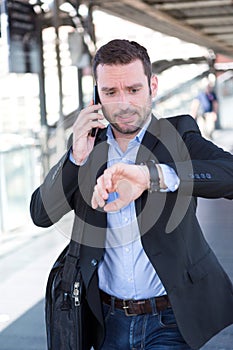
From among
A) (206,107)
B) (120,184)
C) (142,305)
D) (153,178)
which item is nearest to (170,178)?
(153,178)

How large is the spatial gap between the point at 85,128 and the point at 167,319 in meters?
0.62

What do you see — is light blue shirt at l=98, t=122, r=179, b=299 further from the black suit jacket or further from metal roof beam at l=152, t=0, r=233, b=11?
metal roof beam at l=152, t=0, r=233, b=11

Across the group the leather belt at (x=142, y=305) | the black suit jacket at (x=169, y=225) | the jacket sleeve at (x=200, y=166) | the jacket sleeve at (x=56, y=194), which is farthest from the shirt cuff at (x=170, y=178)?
the leather belt at (x=142, y=305)

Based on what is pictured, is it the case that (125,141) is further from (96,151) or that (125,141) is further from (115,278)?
(115,278)

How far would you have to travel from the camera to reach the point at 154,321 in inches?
85.3

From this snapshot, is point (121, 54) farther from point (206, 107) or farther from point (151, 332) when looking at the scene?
point (206, 107)

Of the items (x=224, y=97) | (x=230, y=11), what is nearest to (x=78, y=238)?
(x=230, y=11)

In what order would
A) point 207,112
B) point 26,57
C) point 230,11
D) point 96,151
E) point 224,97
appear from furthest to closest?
point 224,97
point 207,112
point 230,11
point 26,57
point 96,151

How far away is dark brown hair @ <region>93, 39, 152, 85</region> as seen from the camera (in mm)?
2021

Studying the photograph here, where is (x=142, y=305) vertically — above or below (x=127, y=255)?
below

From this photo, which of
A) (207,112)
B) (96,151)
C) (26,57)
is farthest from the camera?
(207,112)

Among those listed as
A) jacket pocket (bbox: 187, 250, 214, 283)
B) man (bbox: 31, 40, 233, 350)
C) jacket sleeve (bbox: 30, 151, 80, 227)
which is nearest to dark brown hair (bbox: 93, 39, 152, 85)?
man (bbox: 31, 40, 233, 350)

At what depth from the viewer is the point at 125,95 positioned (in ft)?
6.59

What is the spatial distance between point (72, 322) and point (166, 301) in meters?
0.29
